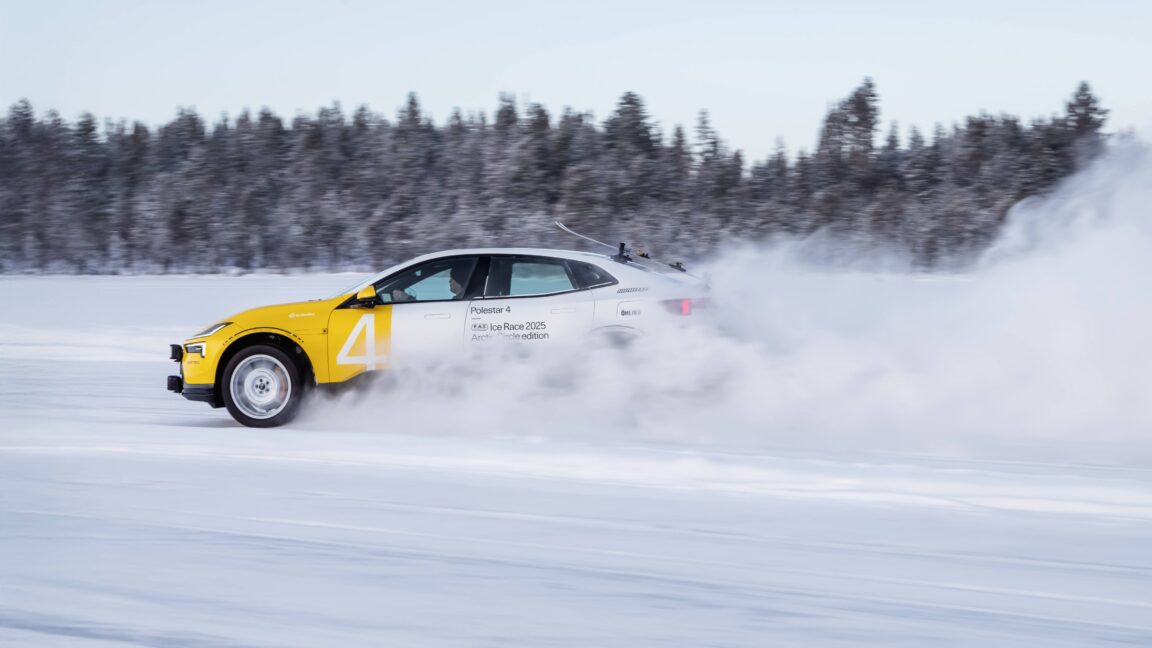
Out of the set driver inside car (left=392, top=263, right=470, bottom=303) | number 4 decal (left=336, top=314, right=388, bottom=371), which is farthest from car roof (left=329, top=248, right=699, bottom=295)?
number 4 decal (left=336, top=314, right=388, bottom=371)

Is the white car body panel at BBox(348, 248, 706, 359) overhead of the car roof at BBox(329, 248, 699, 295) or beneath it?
beneath

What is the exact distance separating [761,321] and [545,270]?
6.16 feet

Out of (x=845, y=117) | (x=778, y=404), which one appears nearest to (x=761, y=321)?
(x=778, y=404)

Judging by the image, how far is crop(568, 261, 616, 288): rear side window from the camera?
9.23m

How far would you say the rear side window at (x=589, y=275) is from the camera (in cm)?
923

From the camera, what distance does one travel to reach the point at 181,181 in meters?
45.2

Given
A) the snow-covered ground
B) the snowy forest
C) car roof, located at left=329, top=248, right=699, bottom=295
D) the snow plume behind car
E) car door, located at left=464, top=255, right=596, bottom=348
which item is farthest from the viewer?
the snowy forest

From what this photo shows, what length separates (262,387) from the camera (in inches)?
366

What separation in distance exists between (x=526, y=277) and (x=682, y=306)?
1308 millimetres

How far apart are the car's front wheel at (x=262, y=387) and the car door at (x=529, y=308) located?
1518mm

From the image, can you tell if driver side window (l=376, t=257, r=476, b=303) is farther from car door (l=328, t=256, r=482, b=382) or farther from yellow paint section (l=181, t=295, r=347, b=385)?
yellow paint section (l=181, t=295, r=347, b=385)

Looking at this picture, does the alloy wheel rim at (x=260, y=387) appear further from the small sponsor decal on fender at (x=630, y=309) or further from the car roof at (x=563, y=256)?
the small sponsor decal on fender at (x=630, y=309)

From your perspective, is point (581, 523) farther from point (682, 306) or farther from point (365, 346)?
point (365, 346)

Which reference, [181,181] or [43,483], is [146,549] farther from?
[181,181]
